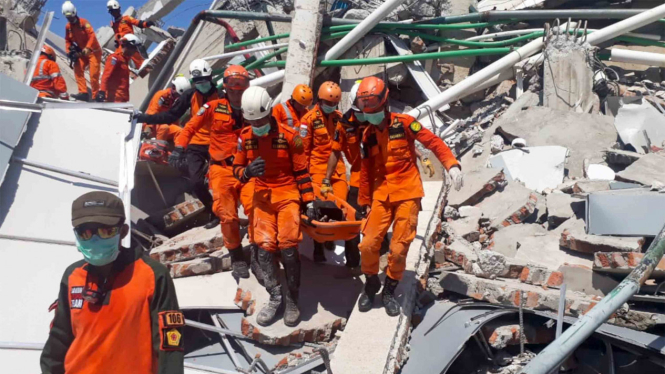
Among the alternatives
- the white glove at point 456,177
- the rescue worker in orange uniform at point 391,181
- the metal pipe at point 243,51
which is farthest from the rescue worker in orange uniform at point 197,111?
the white glove at point 456,177

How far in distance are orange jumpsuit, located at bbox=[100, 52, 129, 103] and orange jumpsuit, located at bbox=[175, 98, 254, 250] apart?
4.36 metres

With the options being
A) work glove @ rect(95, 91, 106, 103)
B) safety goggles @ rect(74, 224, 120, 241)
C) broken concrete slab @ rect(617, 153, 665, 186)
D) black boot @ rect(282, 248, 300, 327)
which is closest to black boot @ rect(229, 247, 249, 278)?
black boot @ rect(282, 248, 300, 327)

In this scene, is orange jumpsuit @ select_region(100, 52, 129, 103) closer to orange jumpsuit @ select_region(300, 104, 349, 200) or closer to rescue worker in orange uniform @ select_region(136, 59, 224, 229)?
rescue worker in orange uniform @ select_region(136, 59, 224, 229)

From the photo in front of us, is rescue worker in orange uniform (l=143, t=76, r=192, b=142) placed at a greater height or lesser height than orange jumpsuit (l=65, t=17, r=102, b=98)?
lesser

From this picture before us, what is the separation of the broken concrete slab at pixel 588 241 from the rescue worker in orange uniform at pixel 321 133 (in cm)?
213

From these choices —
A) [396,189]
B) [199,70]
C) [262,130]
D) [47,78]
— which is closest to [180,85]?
[199,70]

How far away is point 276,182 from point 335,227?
0.61 m

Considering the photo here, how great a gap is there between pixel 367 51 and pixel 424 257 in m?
4.33

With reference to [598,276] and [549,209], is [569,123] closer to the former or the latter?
[549,209]

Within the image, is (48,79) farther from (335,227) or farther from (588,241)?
(588,241)

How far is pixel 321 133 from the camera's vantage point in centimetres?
551

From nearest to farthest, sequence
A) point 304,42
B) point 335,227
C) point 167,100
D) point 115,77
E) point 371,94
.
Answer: point 371,94
point 335,227
point 167,100
point 304,42
point 115,77

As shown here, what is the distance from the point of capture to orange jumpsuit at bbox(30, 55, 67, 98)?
8938 mm

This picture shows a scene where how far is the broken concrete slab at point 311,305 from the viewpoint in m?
4.64
